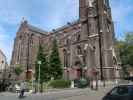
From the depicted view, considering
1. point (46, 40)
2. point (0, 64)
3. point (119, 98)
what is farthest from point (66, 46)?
point (119, 98)

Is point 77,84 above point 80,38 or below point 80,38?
below

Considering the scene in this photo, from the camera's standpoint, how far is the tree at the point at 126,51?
163ft

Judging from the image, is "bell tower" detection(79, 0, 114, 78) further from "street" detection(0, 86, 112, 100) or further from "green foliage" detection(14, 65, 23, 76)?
"green foliage" detection(14, 65, 23, 76)

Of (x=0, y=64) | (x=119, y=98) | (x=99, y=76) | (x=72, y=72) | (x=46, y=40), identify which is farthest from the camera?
(x=46, y=40)

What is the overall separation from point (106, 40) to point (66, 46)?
1393cm

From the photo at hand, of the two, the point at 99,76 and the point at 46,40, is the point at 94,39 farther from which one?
the point at 46,40

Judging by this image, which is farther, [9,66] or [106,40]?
[9,66]

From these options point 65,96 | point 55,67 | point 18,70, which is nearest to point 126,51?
point 55,67

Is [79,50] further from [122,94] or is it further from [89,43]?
[122,94]

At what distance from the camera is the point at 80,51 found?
4603cm

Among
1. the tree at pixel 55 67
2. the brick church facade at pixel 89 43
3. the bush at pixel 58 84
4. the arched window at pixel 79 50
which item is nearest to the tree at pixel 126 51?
the brick church facade at pixel 89 43

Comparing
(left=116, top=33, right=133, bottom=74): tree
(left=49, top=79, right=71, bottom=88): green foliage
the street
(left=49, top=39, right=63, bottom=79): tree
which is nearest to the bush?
(left=49, top=79, right=71, bottom=88): green foliage

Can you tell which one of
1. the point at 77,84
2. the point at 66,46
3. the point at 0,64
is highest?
the point at 66,46

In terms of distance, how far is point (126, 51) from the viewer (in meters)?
51.9
